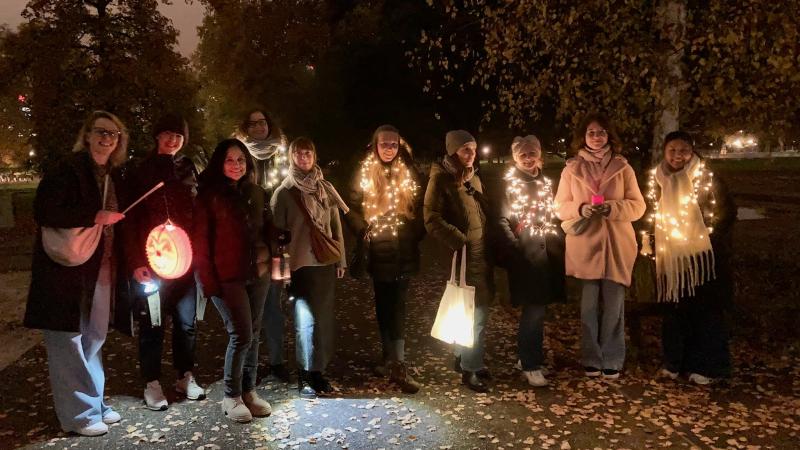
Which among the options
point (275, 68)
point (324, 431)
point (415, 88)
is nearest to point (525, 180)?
point (324, 431)

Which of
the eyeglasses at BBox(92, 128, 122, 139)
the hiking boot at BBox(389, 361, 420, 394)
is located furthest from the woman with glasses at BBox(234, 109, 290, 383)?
the eyeglasses at BBox(92, 128, 122, 139)

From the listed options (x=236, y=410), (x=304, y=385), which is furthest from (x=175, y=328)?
(x=304, y=385)

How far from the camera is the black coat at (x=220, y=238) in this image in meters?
4.57

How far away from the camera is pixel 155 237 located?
14.9ft

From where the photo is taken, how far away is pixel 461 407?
498 cm

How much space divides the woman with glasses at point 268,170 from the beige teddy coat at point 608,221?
262cm

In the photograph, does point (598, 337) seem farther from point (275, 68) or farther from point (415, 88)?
point (275, 68)

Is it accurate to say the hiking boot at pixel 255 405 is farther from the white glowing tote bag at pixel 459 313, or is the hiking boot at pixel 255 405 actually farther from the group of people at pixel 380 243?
the white glowing tote bag at pixel 459 313

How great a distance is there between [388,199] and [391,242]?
0.37 metres

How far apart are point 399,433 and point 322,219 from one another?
1.86 meters

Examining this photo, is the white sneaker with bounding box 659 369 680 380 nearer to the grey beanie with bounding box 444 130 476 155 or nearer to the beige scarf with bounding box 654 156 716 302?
the beige scarf with bounding box 654 156 716 302

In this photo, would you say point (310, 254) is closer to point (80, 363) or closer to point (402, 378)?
point (402, 378)

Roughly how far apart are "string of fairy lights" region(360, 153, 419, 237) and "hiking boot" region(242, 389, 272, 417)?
→ 5.37 ft

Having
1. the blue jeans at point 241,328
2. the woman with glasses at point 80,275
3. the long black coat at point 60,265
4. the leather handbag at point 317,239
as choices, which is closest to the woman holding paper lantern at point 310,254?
the leather handbag at point 317,239
